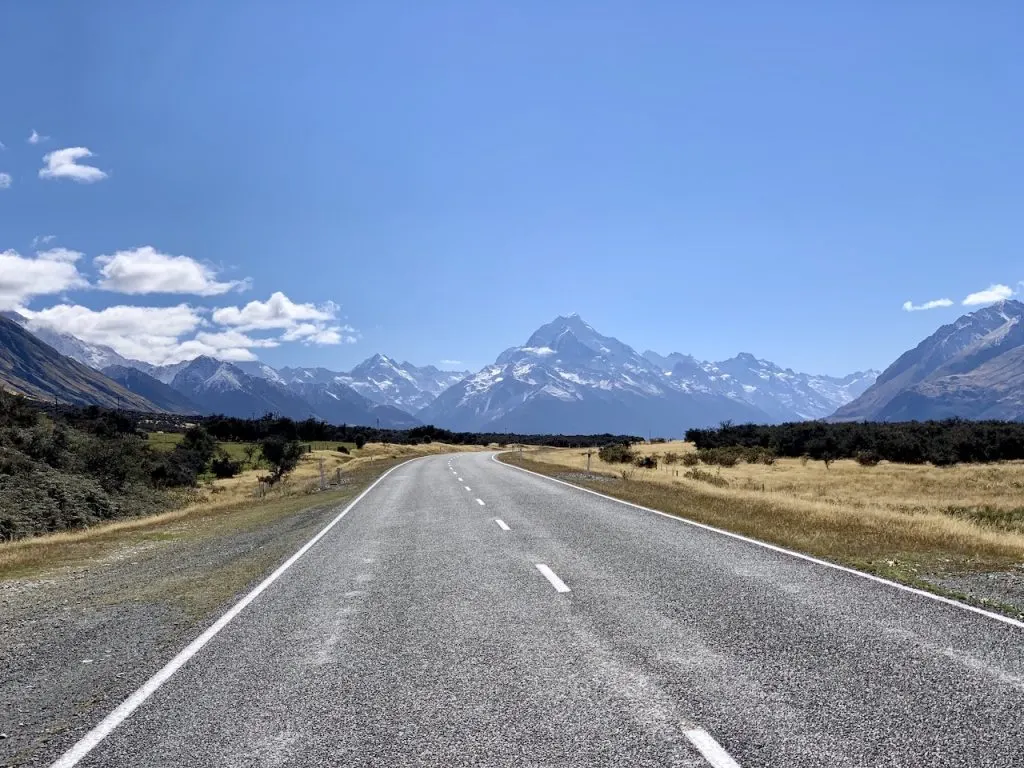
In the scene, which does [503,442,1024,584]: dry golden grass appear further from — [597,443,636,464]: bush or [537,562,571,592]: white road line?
[597,443,636,464]: bush

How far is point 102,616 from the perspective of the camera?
877 centimetres

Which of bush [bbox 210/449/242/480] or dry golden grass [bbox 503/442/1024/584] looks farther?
bush [bbox 210/449/242/480]

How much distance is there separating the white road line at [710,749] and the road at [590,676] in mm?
16

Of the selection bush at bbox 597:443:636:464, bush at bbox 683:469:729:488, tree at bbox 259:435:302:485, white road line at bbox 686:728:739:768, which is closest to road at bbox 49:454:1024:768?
white road line at bbox 686:728:739:768

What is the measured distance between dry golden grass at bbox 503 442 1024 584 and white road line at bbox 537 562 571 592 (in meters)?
4.82

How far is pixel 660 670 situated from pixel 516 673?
1.21m

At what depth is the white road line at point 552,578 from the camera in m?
8.95

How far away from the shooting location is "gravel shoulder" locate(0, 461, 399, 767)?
5.32m

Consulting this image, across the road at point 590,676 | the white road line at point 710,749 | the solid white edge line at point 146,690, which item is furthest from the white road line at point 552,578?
the white road line at point 710,749

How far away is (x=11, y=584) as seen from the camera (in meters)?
11.8

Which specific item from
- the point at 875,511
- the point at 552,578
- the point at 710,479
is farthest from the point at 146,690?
the point at 710,479

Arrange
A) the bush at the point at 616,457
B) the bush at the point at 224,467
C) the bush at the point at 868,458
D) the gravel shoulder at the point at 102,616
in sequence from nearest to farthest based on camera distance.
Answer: the gravel shoulder at the point at 102,616, the bush at the point at 868,458, the bush at the point at 616,457, the bush at the point at 224,467

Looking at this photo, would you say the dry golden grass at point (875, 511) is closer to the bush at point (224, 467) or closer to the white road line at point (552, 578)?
the white road line at point (552, 578)

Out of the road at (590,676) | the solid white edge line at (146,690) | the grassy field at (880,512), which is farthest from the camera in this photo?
the grassy field at (880,512)
